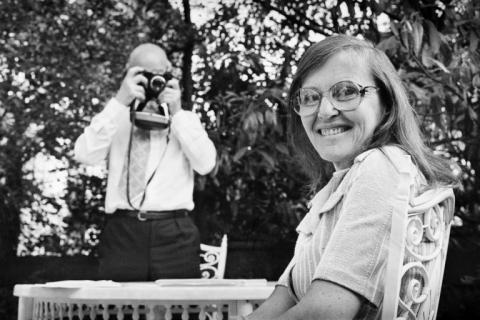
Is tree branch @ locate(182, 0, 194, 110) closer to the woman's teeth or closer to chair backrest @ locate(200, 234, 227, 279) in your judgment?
chair backrest @ locate(200, 234, 227, 279)

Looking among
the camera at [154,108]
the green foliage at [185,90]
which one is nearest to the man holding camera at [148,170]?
the camera at [154,108]

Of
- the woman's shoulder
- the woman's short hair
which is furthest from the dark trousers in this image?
the woman's shoulder

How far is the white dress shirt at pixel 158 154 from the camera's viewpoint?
Result: 3240 millimetres

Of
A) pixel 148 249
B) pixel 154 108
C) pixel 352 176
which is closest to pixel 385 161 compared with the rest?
pixel 352 176

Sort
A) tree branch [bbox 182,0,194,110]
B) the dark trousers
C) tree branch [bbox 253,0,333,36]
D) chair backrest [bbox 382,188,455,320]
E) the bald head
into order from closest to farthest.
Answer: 1. chair backrest [bbox 382,188,455,320]
2. the dark trousers
3. the bald head
4. tree branch [bbox 253,0,333,36]
5. tree branch [bbox 182,0,194,110]

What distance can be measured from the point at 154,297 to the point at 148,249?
95cm

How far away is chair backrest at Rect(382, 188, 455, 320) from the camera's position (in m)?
1.15

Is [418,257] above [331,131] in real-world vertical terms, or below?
below

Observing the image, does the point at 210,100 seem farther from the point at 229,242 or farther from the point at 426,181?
the point at 426,181

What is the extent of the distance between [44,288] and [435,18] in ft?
7.96

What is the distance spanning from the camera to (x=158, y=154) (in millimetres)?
3311

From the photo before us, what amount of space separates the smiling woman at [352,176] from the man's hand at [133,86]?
186 centimetres

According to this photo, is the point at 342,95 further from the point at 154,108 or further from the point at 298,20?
the point at 298,20

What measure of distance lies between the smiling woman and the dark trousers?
166 cm
